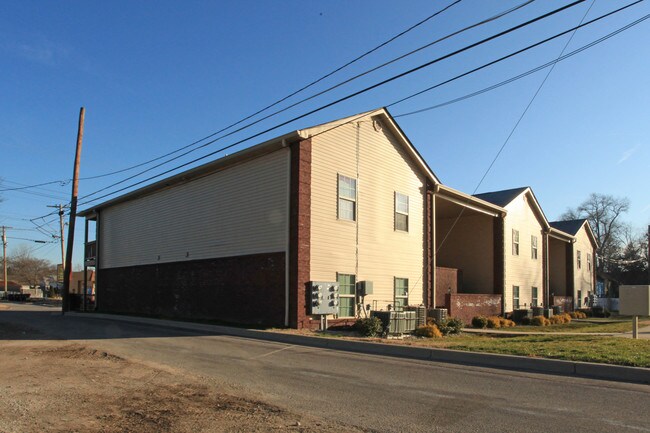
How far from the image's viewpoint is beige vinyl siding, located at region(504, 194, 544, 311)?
3434cm

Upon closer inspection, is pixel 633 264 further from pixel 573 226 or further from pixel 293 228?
pixel 293 228

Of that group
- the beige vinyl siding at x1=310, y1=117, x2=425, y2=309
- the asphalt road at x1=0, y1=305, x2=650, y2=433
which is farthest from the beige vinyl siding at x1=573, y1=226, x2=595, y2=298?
the asphalt road at x1=0, y1=305, x2=650, y2=433

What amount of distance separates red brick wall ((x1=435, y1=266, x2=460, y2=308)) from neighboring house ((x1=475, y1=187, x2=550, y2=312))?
533 centimetres

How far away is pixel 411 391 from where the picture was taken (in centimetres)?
852

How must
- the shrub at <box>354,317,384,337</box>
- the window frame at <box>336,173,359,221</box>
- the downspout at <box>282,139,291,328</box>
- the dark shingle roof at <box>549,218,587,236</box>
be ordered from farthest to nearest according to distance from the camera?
1. the dark shingle roof at <box>549,218,587,236</box>
2. the window frame at <box>336,173,359,221</box>
3. the downspout at <box>282,139,291,328</box>
4. the shrub at <box>354,317,384,337</box>

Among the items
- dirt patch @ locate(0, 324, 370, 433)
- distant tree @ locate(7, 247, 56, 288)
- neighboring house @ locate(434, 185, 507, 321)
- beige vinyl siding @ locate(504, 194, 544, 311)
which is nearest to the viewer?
dirt patch @ locate(0, 324, 370, 433)

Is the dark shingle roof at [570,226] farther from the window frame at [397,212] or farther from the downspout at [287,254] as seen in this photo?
the downspout at [287,254]

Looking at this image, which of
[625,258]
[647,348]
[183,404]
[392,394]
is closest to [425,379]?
[392,394]

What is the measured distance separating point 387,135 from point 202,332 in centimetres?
1182

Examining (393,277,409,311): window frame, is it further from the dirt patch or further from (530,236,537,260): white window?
(530,236,537,260): white window

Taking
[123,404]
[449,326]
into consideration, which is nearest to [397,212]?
[449,326]

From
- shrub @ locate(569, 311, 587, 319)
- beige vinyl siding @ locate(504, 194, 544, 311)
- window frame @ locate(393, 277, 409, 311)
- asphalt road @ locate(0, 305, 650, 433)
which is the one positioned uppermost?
beige vinyl siding @ locate(504, 194, 544, 311)

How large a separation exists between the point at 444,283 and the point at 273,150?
13.2 m

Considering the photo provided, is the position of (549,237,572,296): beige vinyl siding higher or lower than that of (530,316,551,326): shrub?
higher
